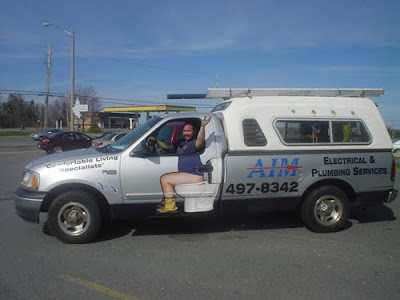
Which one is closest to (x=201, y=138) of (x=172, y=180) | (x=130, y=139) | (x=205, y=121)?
(x=205, y=121)

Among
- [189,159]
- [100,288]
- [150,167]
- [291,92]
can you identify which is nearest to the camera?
[100,288]

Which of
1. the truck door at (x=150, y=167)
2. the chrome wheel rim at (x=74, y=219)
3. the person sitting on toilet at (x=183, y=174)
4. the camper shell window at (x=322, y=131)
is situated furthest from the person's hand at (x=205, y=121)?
the chrome wheel rim at (x=74, y=219)

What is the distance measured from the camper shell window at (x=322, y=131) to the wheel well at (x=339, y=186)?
0.61m

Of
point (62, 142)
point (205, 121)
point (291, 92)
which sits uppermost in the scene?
point (291, 92)

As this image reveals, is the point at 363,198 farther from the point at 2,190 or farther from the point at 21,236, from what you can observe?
the point at 2,190

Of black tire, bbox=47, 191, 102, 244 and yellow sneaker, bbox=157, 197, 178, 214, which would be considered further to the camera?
yellow sneaker, bbox=157, 197, 178, 214

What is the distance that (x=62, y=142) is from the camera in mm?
23203

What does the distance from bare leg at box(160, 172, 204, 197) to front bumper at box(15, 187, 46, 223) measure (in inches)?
62.9

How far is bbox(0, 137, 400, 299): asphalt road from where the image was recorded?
371 cm

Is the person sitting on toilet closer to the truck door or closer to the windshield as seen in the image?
the truck door

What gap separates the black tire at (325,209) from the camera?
563 centimetres

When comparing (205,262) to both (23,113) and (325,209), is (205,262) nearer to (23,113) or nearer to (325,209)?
(325,209)

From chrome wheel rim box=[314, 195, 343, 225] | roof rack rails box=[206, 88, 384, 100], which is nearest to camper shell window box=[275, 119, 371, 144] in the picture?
roof rack rails box=[206, 88, 384, 100]

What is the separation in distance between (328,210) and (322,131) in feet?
4.06
